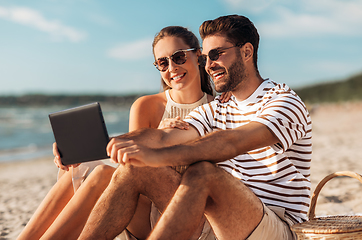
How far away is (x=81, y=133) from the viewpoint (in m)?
2.16

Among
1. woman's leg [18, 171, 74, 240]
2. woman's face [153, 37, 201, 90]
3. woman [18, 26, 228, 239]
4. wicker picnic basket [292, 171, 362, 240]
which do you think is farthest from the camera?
woman's face [153, 37, 201, 90]

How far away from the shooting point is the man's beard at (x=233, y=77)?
8.54 feet

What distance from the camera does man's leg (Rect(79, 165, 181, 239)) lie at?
223 centimetres

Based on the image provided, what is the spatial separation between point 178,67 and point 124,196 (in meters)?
1.49

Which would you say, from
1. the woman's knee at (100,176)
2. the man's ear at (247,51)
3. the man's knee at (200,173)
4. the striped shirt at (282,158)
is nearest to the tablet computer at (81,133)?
the woman's knee at (100,176)

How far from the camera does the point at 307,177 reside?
2.37 meters

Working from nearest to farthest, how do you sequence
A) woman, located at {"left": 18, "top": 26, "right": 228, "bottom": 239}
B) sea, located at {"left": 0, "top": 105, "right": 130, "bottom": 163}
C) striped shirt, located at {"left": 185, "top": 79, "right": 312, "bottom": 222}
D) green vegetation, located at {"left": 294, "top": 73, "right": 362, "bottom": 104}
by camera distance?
striped shirt, located at {"left": 185, "top": 79, "right": 312, "bottom": 222} < woman, located at {"left": 18, "top": 26, "right": 228, "bottom": 239} < sea, located at {"left": 0, "top": 105, "right": 130, "bottom": 163} < green vegetation, located at {"left": 294, "top": 73, "right": 362, "bottom": 104}

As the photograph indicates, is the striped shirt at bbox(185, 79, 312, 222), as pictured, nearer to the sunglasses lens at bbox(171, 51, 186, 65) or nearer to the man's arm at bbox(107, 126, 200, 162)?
the man's arm at bbox(107, 126, 200, 162)

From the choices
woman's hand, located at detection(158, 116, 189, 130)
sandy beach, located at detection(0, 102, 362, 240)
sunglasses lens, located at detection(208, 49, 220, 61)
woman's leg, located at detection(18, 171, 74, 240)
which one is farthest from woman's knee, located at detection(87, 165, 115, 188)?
sandy beach, located at detection(0, 102, 362, 240)

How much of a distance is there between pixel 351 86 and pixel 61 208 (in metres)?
37.7

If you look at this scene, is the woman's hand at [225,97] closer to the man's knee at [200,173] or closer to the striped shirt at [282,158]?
the striped shirt at [282,158]

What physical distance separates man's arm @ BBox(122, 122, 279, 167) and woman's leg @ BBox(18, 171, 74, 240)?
1.27 meters

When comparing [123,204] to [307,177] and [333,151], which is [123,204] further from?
[333,151]

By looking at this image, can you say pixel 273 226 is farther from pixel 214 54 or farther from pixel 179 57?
pixel 179 57
